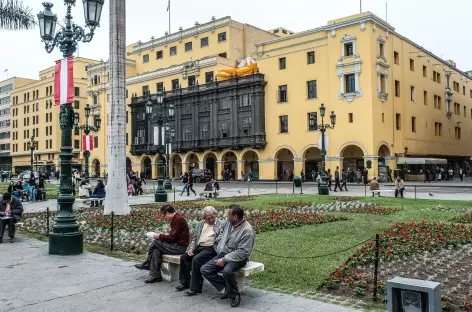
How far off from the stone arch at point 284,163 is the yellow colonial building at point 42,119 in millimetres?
43169

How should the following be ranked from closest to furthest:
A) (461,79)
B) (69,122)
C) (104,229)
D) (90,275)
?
(90,275) → (69,122) → (104,229) → (461,79)

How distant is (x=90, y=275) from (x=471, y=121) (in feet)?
236

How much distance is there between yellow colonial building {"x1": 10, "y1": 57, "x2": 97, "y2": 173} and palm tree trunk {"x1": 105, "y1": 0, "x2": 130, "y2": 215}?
6521 cm

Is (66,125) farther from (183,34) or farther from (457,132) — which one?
(457,132)

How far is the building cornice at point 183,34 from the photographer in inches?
2251

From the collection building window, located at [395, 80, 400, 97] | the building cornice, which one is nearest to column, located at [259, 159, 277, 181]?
building window, located at [395, 80, 400, 97]

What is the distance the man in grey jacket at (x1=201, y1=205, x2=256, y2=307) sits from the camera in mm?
6374

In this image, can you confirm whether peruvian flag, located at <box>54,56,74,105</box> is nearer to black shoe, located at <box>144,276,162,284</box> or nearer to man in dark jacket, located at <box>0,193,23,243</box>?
man in dark jacket, located at <box>0,193,23,243</box>

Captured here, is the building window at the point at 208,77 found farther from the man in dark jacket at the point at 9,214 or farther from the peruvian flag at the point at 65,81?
the peruvian flag at the point at 65,81

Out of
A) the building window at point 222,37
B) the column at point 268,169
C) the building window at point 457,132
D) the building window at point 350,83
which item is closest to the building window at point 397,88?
the building window at point 350,83

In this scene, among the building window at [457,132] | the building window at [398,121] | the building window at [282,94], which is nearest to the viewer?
the building window at [398,121]

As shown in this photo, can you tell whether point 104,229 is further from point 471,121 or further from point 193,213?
point 471,121

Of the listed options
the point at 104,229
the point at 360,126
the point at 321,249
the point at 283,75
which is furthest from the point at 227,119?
the point at 321,249

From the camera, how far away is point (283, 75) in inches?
1934
